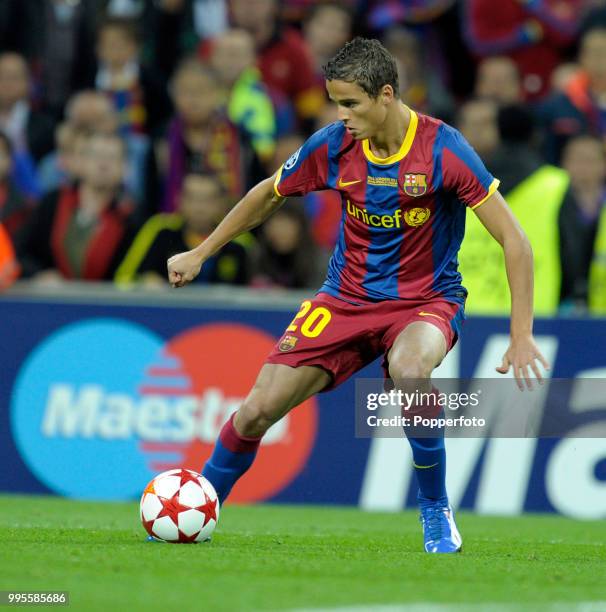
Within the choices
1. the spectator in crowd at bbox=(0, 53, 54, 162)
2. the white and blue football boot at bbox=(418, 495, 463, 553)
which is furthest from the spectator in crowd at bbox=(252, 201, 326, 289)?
Answer: the white and blue football boot at bbox=(418, 495, 463, 553)

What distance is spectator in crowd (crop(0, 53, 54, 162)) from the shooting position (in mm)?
12438

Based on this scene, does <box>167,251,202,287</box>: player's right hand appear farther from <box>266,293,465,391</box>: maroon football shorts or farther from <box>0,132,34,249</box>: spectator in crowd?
<box>0,132,34,249</box>: spectator in crowd

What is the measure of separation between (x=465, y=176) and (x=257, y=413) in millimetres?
1501

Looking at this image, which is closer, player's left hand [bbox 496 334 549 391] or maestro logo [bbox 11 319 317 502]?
player's left hand [bbox 496 334 549 391]

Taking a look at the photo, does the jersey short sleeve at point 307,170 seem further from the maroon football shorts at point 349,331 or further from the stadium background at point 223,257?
the stadium background at point 223,257

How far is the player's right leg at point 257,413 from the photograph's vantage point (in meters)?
6.78

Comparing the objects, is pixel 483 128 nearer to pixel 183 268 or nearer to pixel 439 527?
pixel 183 268

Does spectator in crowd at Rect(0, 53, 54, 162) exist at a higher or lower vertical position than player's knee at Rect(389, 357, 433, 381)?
higher

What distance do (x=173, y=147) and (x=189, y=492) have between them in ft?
19.0

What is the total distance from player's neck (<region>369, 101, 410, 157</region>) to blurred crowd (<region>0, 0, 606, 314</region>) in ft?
11.1

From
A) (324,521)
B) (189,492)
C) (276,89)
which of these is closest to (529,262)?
(189,492)

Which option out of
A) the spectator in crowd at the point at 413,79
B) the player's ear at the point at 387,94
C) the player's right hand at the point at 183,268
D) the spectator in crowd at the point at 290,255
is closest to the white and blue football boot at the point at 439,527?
the player's right hand at the point at 183,268

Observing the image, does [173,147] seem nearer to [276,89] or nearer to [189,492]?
[276,89]

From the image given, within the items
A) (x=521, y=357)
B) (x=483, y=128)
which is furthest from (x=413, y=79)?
(x=521, y=357)
